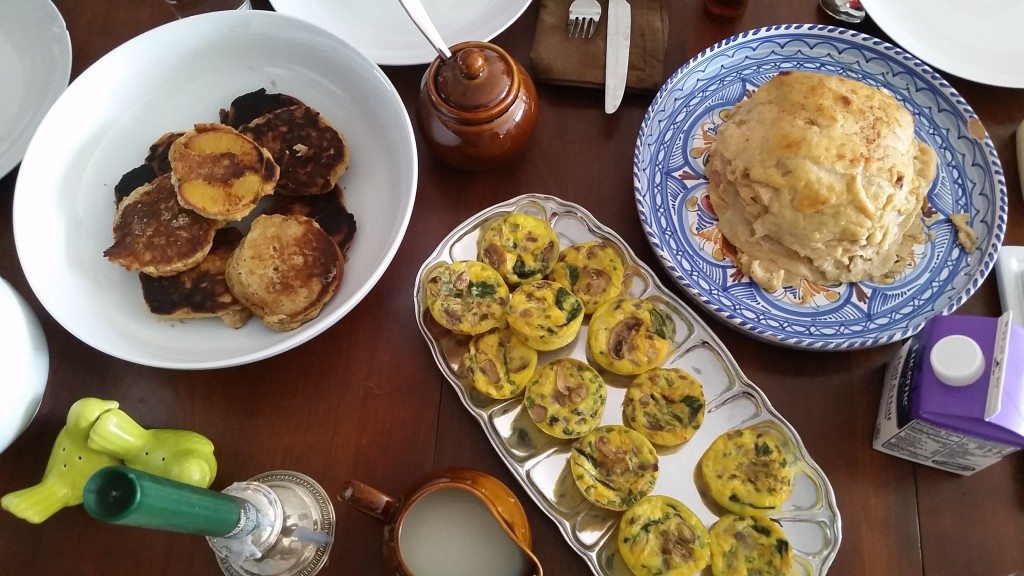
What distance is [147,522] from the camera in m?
0.54

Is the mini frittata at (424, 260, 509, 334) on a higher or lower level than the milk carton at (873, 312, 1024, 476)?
lower

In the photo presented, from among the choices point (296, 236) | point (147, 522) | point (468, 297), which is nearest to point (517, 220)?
point (468, 297)

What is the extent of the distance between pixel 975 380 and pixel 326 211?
2.83ft

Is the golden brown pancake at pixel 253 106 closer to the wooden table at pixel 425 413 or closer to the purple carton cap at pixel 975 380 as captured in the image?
the wooden table at pixel 425 413

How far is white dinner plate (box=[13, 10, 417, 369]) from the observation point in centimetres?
86

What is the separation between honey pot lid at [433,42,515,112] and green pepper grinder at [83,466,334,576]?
1.85 feet

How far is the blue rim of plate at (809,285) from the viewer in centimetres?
89

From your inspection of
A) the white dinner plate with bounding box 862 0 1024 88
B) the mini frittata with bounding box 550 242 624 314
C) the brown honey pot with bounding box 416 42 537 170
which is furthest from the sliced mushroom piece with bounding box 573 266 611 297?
the white dinner plate with bounding box 862 0 1024 88

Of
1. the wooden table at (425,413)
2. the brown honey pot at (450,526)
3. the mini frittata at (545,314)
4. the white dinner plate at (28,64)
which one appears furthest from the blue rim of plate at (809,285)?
the white dinner plate at (28,64)

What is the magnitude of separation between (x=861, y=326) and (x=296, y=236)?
80 centimetres

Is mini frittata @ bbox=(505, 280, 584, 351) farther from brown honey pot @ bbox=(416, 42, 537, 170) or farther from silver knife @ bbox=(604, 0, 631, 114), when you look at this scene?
silver knife @ bbox=(604, 0, 631, 114)

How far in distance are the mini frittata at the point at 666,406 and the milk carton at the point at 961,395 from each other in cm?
25

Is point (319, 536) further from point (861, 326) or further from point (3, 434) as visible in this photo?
point (861, 326)

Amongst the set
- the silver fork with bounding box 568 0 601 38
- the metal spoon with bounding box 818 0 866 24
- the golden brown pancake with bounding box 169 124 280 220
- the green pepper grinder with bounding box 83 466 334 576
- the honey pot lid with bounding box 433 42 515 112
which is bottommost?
the green pepper grinder with bounding box 83 466 334 576
